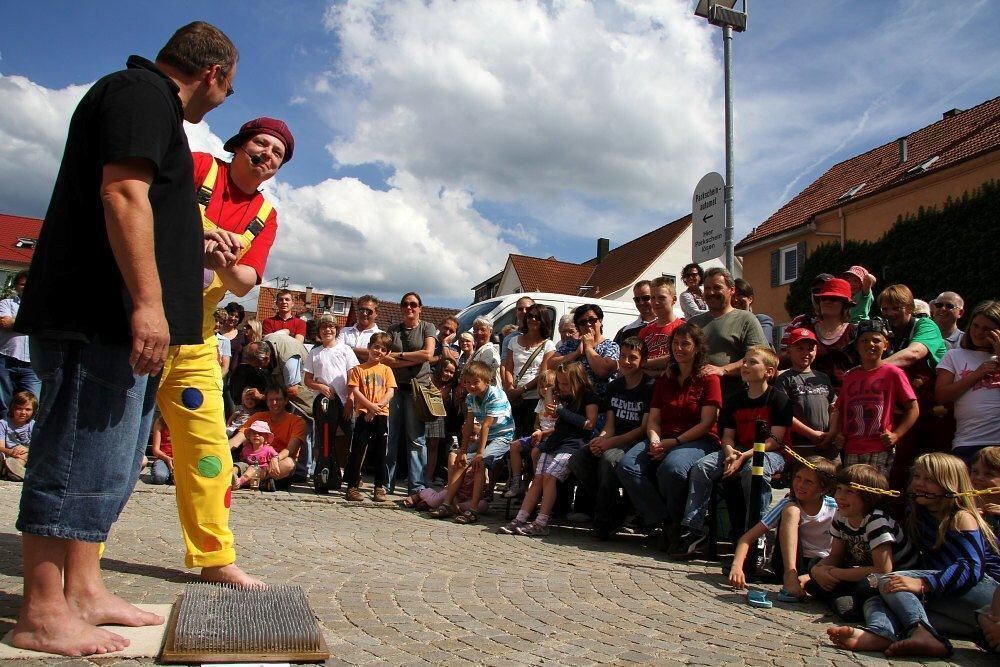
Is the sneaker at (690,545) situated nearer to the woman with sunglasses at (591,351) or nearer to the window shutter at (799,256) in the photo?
the woman with sunglasses at (591,351)

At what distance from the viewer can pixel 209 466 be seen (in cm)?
360

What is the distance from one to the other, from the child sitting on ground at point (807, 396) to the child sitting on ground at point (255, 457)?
5.34 meters

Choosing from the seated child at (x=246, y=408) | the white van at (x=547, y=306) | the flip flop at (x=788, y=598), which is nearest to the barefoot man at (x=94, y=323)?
the flip flop at (x=788, y=598)

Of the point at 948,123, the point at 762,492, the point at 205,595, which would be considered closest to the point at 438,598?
the point at 205,595

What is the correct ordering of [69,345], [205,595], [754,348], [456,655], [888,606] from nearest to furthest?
[69,345] → [456,655] → [205,595] → [888,606] → [754,348]

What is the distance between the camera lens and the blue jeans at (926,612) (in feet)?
12.5

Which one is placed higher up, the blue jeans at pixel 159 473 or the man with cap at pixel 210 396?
the man with cap at pixel 210 396

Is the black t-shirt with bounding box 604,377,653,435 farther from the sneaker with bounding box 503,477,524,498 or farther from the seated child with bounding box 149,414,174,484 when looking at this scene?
the seated child with bounding box 149,414,174,484

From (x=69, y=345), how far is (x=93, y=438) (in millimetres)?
322

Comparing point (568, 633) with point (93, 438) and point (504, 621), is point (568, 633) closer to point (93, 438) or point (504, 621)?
point (504, 621)

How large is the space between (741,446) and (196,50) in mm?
4753

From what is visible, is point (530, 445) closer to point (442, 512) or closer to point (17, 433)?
point (442, 512)

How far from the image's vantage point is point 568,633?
3.61 metres

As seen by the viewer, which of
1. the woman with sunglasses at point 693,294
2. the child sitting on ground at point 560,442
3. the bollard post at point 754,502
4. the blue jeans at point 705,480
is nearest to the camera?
the bollard post at point 754,502
